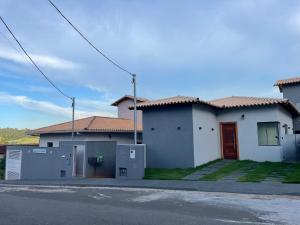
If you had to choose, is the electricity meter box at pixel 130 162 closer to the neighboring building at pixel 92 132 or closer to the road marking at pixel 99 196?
the road marking at pixel 99 196

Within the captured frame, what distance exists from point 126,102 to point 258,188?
24.3 m

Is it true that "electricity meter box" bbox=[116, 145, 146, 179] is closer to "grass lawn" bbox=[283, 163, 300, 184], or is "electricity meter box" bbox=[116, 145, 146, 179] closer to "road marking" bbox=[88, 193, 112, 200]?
"road marking" bbox=[88, 193, 112, 200]

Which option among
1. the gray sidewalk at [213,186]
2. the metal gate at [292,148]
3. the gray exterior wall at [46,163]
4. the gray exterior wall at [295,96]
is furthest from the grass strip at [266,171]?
the gray exterior wall at [46,163]

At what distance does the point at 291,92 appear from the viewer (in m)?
27.2

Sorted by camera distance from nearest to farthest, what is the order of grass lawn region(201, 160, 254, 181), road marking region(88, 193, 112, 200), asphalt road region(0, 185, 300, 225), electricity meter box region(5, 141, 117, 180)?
asphalt road region(0, 185, 300, 225), road marking region(88, 193, 112, 200), grass lawn region(201, 160, 254, 181), electricity meter box region(5, 141, 117, 180)

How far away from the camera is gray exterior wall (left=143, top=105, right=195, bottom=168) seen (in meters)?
19.0

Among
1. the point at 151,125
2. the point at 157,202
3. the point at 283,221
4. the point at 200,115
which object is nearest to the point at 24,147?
the point at 151,125

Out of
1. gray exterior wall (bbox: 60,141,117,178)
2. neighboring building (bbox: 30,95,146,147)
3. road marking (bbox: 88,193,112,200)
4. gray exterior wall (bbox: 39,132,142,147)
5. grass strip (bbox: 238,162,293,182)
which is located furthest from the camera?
gray exterior wall (bbox: 39,132,142,147)

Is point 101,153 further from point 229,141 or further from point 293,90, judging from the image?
point 293,90

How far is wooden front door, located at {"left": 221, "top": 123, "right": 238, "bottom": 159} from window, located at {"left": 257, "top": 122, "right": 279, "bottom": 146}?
1548 millimetres

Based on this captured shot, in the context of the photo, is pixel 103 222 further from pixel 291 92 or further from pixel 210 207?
pixel 291 92

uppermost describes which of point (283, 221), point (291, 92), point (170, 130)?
point (291, 92)

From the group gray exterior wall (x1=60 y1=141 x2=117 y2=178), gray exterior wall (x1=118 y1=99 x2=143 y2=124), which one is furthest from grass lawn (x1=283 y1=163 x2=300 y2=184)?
gray exterior wall (x1=118 y1=99 x2=143 y2=124)

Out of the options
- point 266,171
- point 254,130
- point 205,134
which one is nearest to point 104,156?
point 205,134
